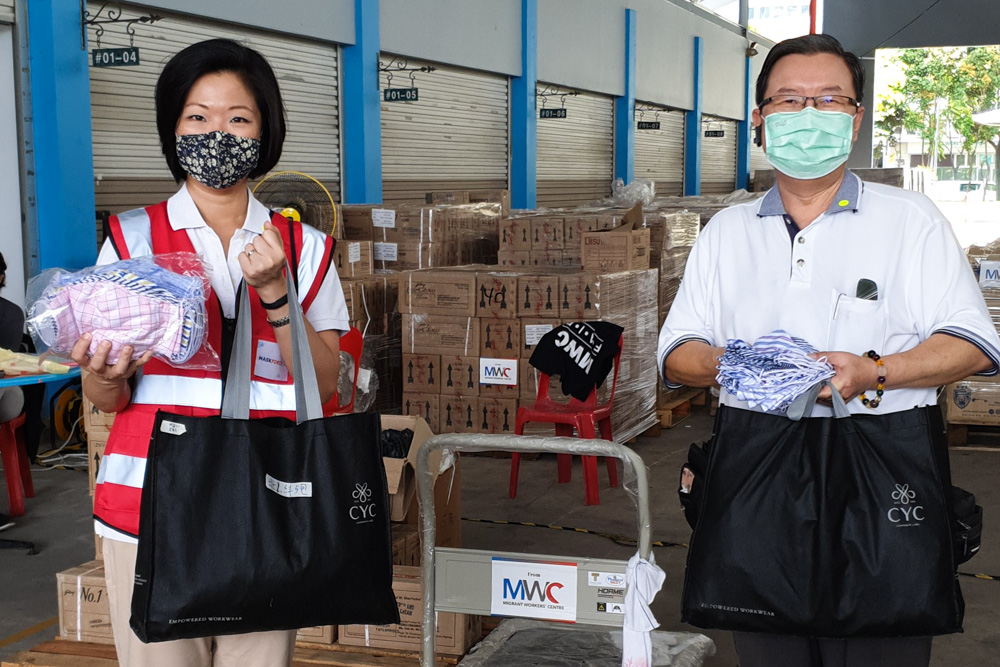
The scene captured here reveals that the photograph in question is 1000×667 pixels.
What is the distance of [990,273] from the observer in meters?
6.81

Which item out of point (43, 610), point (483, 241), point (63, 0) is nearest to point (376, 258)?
point (483, 241)

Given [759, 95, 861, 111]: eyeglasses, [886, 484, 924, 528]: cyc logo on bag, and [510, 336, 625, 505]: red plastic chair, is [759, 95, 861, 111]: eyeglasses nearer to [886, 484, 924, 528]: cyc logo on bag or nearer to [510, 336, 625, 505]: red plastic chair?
[886, 484, 924, 528]: cyc logo on bag

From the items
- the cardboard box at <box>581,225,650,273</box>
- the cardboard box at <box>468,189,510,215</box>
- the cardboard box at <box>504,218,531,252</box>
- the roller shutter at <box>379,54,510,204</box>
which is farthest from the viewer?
the roller shutter at <box>379,54,510,204</box>

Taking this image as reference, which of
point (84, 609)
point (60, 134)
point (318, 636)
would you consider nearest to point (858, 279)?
point (318, 636)

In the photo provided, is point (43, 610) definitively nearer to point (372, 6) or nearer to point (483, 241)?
point (483, 241)

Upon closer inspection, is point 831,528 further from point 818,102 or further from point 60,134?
point 60,134

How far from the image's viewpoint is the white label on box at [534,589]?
87.0 inches

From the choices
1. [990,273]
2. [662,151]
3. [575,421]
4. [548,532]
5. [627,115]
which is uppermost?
[627,115]

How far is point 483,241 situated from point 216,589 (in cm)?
801

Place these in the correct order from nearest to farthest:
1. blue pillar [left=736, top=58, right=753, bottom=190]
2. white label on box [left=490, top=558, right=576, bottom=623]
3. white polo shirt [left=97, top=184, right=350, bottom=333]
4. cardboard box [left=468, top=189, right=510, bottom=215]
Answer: white polo shirt [left=97, top=184, right=350, bottom=333], white label on box [left=490, top=558, right=576, bottom=623], cardboard box [left=468, top=189, right=510, bottom=215], blue pillar [left=736, top=58, right=753, bottom=190]

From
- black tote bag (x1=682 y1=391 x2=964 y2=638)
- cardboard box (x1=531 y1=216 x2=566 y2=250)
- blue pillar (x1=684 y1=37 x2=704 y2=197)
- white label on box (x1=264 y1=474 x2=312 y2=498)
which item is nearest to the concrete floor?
cardboard box (x1=531 y1=216 x2=566 y2=250)

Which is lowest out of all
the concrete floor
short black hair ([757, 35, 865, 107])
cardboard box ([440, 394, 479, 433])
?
the concrete floor

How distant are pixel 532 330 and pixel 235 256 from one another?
15.4 feet

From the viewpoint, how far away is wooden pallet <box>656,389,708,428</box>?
7633 mm
